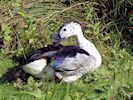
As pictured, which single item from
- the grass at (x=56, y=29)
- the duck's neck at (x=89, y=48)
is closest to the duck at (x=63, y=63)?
the duck's neck at (x=89, y=48)

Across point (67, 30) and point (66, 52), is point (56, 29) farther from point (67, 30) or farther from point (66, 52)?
point (66, 52)

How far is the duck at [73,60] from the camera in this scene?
493cm

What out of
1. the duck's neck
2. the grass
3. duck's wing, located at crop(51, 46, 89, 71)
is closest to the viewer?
duck's wing, located at crop(51, 46, 89, 71)

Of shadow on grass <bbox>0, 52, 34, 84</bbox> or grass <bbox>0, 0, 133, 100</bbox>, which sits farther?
grass <bbox>0, 0, 133, 100</bbox>

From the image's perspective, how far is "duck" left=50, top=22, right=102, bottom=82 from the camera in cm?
493

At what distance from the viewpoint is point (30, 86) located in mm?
5000

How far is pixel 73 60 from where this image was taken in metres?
4.96

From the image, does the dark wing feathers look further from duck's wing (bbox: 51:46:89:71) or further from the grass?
the grass

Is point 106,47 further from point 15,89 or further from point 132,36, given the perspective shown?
point 15,89

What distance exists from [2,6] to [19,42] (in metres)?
0.56

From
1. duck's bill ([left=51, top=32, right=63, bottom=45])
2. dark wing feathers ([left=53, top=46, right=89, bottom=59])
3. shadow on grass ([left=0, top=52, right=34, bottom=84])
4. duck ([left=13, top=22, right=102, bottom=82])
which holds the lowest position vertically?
shadow on grass ([left=0, top=52, right=34, bottom=84])

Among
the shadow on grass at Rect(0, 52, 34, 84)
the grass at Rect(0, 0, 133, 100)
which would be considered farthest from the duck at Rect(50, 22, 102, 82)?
the shadow on grass at Rect(0, 52, 34, 84)

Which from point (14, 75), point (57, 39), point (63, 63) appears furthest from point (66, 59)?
point (14, 75)

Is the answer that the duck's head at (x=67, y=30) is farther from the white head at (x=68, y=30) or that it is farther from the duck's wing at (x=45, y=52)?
the duck's wing at (x=45, y=52)
